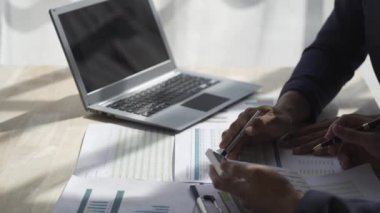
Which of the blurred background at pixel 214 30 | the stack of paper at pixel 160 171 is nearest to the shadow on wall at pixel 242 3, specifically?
the blurred background at pixel 214 30

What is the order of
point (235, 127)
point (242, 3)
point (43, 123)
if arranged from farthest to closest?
point (242, 3) < point (43, 123) < point (235, 127)

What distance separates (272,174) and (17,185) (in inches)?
18.0

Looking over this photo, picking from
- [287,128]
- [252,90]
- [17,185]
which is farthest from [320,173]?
[17,185]

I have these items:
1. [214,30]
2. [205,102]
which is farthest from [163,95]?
[214,30]

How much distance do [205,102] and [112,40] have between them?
0.26 m

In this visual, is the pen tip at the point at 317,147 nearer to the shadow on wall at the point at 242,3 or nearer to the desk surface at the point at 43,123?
the desk surface at the point at 43,123

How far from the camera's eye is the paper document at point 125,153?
1.15 metres

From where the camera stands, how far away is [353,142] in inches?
44.7

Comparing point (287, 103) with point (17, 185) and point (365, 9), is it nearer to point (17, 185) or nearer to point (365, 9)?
point (365, 9)

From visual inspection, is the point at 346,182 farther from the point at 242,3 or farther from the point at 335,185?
the point at 242,3

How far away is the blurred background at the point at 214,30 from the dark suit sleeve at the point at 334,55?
2.49 feet

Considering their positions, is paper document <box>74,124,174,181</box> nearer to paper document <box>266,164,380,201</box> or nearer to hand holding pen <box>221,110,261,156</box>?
hand holding pen <box>221,110,261,156</box>

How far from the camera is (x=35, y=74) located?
159 cm

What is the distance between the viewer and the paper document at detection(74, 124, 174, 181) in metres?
1.15
